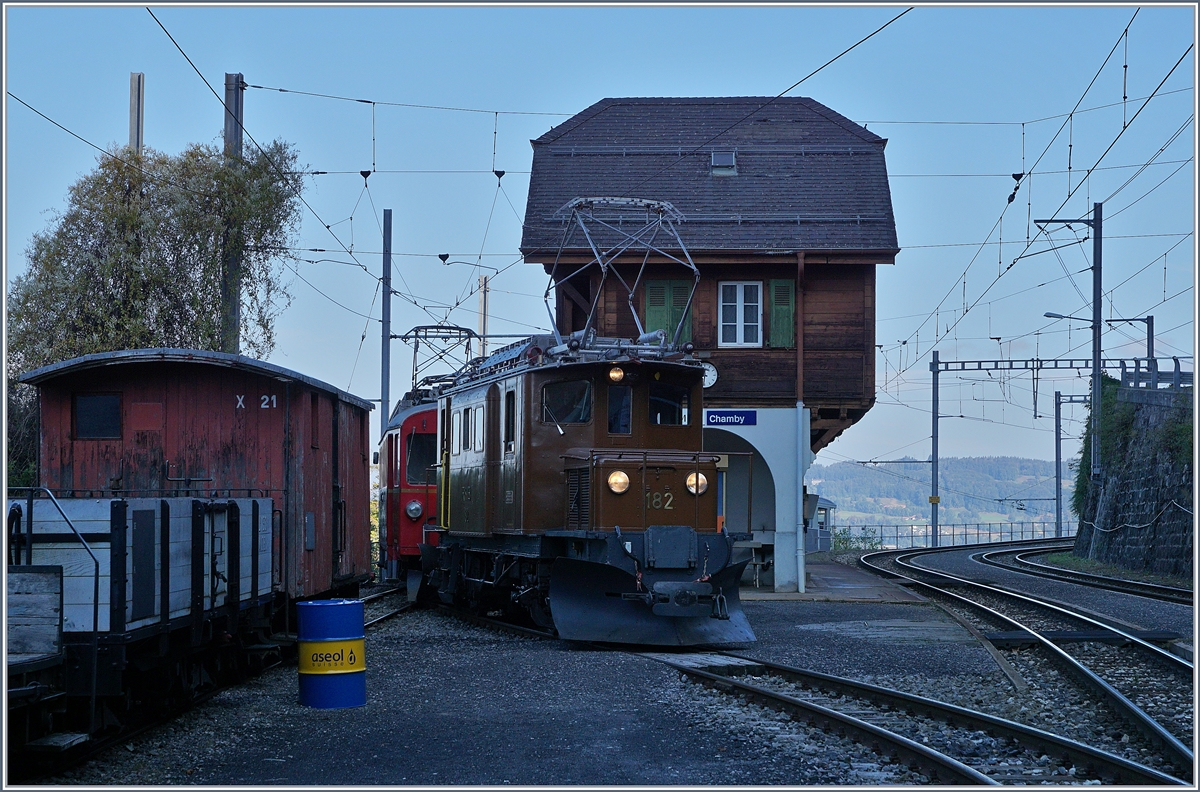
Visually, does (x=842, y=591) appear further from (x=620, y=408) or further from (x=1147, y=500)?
(x=1147, y=500)

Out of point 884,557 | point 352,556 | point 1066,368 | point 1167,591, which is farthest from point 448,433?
point 1066,368

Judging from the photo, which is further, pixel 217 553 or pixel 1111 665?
pixel 1111 665

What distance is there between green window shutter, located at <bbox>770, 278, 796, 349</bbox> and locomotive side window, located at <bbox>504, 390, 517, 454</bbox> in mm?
9629

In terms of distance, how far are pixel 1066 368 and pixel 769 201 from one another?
26.4 metres

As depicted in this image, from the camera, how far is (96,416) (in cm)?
1205

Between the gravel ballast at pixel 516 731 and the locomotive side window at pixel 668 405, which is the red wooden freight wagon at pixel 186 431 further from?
the locomotive side window at pixel 668 405

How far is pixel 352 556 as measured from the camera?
1548 cm

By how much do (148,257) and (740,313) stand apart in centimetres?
1262

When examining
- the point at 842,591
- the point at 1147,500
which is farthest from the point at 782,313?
the point at 1147,500

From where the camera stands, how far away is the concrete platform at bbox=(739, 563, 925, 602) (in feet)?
71.3

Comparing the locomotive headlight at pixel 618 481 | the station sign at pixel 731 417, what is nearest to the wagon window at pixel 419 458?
the station sign at pixel 731 417

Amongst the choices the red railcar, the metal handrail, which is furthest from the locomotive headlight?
the red railcar

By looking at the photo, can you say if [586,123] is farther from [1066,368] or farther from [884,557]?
[1066,368]

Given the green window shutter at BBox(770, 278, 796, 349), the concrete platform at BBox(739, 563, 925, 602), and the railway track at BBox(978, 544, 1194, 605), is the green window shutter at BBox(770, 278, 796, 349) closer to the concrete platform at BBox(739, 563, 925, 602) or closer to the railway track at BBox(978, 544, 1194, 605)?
the concrete platform at BBox(739, 563, 925, 602)
